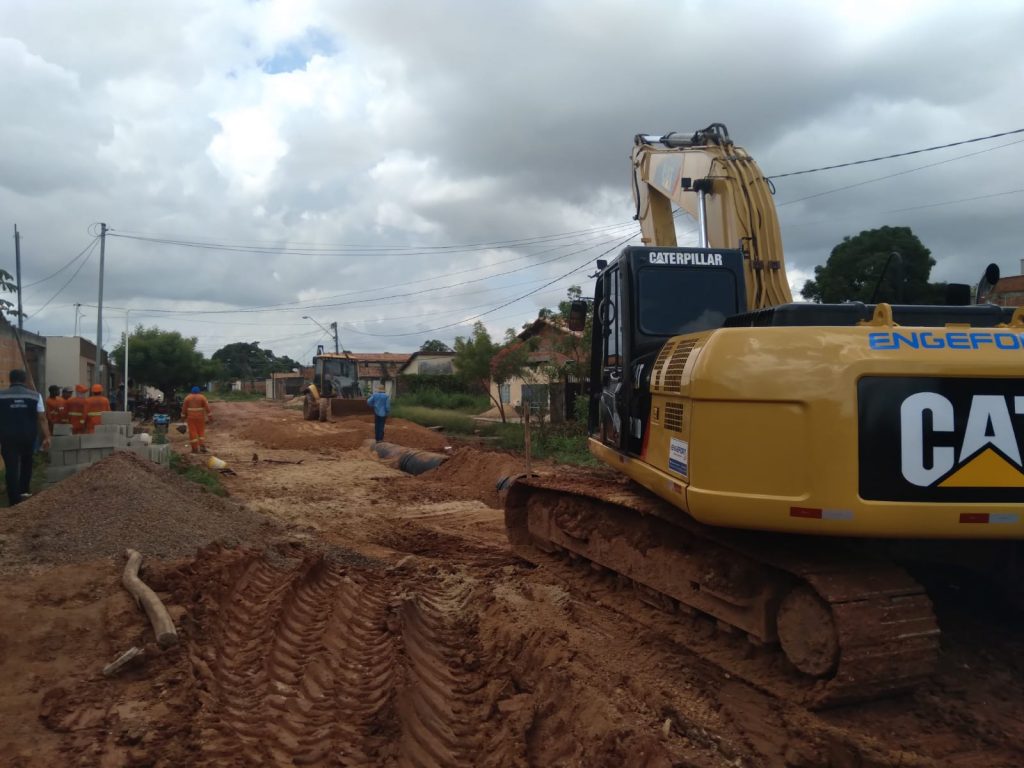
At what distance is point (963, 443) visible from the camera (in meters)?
3.55

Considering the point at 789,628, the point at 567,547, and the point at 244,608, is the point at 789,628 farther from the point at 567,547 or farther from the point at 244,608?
the point at 244,608

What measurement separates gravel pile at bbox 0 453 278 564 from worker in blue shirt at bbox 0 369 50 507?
1.02 metres

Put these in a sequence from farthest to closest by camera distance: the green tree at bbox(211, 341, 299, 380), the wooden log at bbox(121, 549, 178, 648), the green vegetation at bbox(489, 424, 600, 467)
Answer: the green tree at bbox(211, 341, 299, 380)
the green vegetation at bbox(489, 424, 600, 467)
the wooden log at bbox(121, 549, 178, 648)

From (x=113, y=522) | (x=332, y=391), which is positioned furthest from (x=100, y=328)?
(x=113, y=522)

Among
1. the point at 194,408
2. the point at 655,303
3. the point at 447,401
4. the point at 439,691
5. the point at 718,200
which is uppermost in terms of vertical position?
the point at 718,200

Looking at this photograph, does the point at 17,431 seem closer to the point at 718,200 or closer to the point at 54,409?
the point at 54,409

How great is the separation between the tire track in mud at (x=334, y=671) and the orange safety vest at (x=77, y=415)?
6868mm

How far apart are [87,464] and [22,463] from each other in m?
0.85

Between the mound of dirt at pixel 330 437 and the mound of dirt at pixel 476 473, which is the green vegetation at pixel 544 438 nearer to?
the mound of dirt at pixel 330 437

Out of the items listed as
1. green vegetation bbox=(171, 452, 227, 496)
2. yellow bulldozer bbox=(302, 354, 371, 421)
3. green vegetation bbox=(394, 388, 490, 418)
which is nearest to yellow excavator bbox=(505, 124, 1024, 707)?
green vegetation bbox=(171, 452, 227, 496)

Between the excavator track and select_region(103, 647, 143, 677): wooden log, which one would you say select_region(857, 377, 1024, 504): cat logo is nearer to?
the excavator track

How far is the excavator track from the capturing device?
11.8 ft

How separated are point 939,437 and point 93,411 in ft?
39.4

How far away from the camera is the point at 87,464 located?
9.62 m
